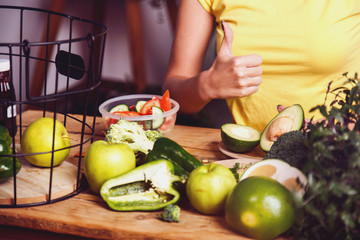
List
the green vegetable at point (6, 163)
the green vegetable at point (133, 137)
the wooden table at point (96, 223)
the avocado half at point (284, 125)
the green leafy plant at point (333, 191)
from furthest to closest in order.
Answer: the avocado half at point (284, 125), the green vegetable at point (133, 137), the green vegetable at point (6, 163), the wooden table at point (96, 223), the green leafy plant at point (333, 191)

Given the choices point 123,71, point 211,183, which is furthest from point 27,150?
point 123,71

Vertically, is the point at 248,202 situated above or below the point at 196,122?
above

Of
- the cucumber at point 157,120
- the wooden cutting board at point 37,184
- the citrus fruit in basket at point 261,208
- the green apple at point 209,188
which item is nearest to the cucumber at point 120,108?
the cucumber at point 157,120

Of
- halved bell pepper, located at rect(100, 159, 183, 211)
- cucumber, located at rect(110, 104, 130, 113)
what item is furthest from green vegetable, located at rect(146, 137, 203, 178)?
cucumber, located at rect(110, 104, 130, 113)

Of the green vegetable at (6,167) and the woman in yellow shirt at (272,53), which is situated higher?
the woman in yellow shirt at (272,53)

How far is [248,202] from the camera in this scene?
0.68 metres

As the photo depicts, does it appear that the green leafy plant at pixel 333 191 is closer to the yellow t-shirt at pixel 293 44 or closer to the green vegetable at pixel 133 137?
the green vegetable at pixel 133 137

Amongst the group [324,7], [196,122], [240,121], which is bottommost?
[196,122]

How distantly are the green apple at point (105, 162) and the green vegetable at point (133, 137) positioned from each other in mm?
111

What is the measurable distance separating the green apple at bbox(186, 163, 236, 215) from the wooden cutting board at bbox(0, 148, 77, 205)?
0.93ft

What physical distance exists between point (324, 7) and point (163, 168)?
0.92 m

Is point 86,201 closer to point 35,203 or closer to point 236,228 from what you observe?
point 35,203

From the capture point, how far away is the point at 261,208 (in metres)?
0.67

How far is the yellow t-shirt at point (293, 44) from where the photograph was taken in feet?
4.58
